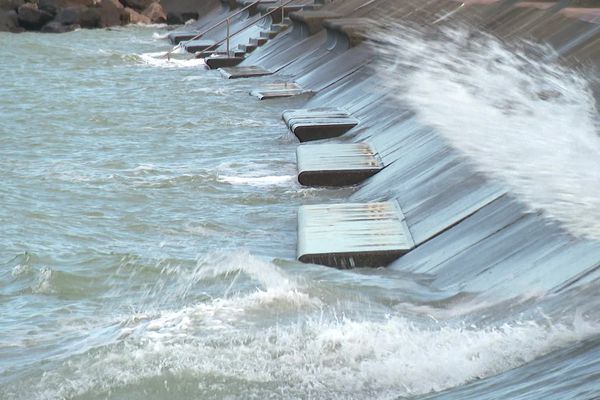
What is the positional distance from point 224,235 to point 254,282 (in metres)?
2.87

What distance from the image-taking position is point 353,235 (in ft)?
32.3

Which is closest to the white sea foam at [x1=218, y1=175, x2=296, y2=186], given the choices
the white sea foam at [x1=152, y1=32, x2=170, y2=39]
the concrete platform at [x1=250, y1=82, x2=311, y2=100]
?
the concrete platform at [x1=250, y1=82, x2=311, y2=100]

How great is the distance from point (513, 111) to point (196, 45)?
76.4ft

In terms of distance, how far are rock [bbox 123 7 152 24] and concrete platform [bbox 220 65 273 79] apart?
22.8m

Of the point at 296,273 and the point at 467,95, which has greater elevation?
Result: the point at 296,273

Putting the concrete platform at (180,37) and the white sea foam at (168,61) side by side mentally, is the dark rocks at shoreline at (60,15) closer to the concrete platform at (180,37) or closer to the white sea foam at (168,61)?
the concrete platform at (180,37)

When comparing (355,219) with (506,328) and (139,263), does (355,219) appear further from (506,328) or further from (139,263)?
(506,328)

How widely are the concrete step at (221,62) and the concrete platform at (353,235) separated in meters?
18.9

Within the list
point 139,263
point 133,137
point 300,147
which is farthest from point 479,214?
point 133,137

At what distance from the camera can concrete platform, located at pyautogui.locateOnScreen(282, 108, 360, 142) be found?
15945 mm

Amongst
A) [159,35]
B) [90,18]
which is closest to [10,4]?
[90,18]

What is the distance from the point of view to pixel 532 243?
8234 millimetres

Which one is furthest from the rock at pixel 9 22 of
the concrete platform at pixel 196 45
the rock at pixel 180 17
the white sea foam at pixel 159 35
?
the concrete platform at pixel 196 45

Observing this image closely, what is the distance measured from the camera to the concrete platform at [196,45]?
3514cm
